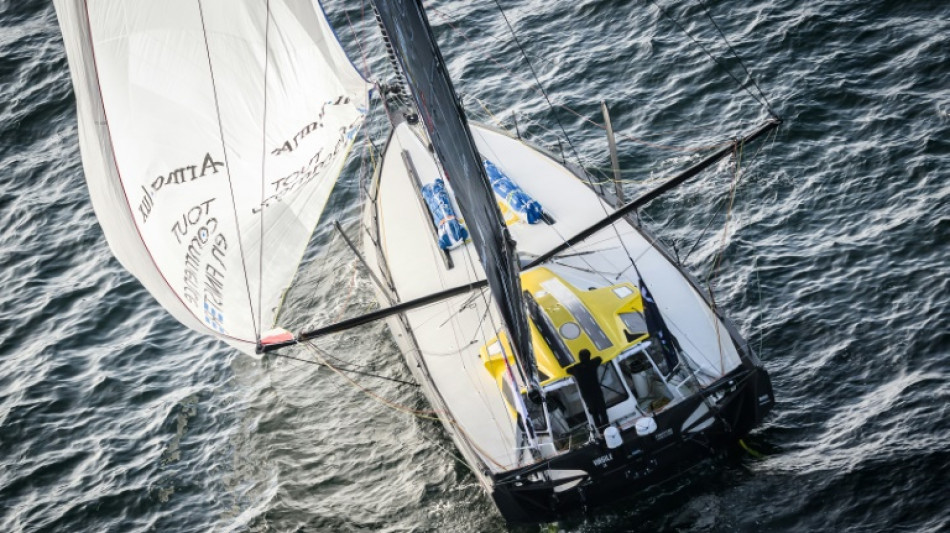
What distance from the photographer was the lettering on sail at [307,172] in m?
15.6

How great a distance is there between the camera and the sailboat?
1389cm

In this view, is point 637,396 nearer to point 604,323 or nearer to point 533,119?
point 604,323

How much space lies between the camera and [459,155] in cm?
1411

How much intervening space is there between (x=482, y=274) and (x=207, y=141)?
6.64 m

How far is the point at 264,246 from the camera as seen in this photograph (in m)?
15.5

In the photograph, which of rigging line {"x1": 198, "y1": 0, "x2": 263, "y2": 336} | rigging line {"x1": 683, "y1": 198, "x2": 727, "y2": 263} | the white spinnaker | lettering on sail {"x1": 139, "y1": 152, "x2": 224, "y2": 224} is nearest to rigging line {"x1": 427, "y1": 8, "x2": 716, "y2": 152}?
rigging line {"x1": 683, "y1": 198, "x2": 727, "y2": 263}

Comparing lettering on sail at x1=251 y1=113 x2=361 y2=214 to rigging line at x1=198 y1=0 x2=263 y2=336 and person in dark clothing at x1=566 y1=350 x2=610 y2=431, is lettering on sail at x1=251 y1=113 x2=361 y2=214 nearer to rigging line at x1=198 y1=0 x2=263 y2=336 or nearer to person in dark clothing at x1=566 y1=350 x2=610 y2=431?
rigging line at x1=198 y1=0 x2=263 y2=336

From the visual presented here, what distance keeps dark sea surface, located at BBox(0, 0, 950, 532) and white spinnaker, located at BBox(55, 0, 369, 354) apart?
5550 millimetres

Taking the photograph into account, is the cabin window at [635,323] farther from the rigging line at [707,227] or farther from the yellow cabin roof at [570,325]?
the rigging line at [707,227]

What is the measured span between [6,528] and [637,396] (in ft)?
42.8

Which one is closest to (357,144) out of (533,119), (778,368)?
(533,119)

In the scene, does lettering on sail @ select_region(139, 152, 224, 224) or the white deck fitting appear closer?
lettering on sail @ select_region(139, 152, 224, 224)

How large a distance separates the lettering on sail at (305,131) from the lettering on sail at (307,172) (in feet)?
1.26

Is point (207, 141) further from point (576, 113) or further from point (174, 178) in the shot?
point (576, 113)
